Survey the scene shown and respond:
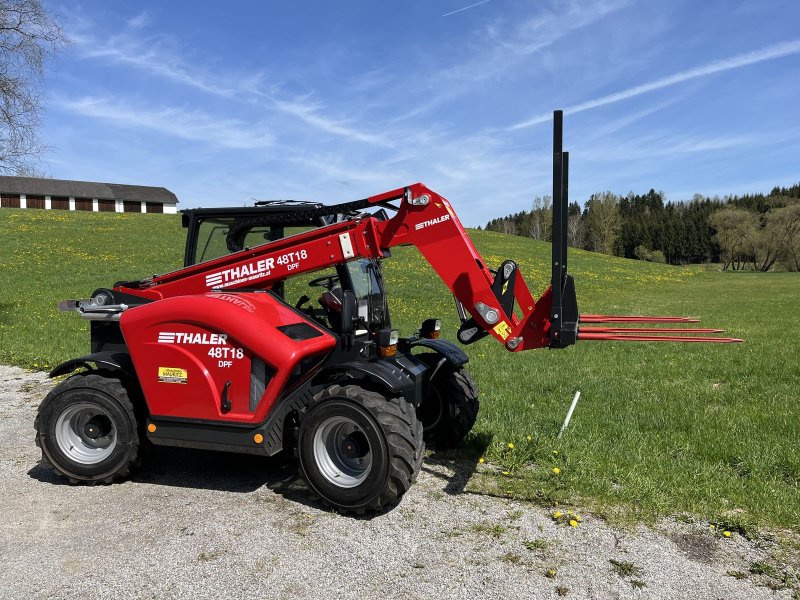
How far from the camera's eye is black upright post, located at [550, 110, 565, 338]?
4.43 meters

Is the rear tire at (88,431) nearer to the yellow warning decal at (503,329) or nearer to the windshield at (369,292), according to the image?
the windshield at (369,292)

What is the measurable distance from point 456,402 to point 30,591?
12.2 feet

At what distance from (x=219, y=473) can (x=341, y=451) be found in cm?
138

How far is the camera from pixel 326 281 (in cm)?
562

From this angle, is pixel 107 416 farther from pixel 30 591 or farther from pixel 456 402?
pixel 456 402

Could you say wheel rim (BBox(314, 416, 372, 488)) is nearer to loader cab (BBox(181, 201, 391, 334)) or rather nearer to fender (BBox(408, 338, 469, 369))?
loader cab (BBox(181, 201, 391, 334))

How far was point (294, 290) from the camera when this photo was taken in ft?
17.1

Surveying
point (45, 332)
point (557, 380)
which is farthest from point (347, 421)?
point (45, 332)

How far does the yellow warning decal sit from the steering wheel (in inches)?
60.6

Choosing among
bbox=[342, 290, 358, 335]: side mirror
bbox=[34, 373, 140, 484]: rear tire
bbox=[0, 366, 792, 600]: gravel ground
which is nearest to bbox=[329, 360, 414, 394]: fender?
bbox=[342, 290, 358, 335]: side mirror

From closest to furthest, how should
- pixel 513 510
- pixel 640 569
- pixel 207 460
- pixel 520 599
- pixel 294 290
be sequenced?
pixel 520 599, pixel 640 569, pixel 513 510, pixel 294 290, pixel 207 460

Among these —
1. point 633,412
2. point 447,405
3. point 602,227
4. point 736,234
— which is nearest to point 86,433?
point 447,405

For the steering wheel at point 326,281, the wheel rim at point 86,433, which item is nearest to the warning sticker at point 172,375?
the wheel rim at point 86,433

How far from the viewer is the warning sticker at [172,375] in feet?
16.4
